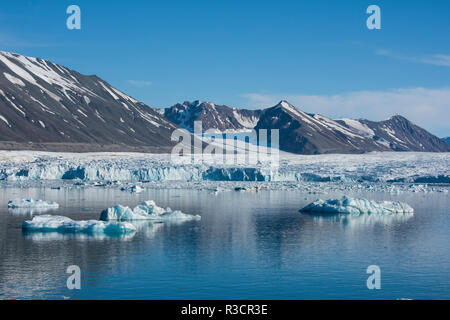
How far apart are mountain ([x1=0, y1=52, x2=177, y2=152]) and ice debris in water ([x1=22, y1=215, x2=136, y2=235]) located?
279ft

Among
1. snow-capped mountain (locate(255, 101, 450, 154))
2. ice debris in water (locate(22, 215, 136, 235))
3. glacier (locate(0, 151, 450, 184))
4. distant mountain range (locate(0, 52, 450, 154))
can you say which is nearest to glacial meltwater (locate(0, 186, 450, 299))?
ice debris in water (locate(22, 215, 136, 235))

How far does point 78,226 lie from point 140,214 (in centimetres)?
505

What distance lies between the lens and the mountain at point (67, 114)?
121375mm

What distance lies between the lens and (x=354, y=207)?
37.1 meters

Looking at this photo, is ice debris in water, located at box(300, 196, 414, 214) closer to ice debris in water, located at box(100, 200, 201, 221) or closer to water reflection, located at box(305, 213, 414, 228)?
water reflection, located at box(305, 213, 414, 228)

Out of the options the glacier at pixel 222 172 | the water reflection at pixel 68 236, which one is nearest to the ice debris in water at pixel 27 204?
the water reflection at pixel 68 236

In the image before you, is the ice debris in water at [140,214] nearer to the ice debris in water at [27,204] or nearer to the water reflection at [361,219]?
the water reflection at [361,219]

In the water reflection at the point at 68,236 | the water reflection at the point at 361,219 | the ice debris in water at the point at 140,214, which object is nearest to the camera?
the water reflection at the point at 68,236

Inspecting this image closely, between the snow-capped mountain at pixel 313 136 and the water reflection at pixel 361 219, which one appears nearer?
the water reflection at pixel 361 219

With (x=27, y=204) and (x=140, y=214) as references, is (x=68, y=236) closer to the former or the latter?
(x=140, y=214)

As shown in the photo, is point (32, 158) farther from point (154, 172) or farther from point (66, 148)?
point (66, 148)

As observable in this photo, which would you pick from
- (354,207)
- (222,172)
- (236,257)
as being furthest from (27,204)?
(222,172)

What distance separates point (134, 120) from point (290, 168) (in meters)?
91.6

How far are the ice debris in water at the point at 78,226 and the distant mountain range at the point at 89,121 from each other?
84.7 meters
